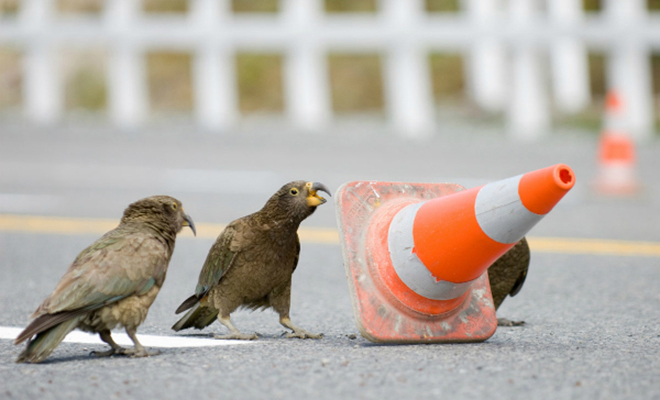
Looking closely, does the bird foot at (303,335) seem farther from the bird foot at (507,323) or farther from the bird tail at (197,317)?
the bird foot at (507,323)

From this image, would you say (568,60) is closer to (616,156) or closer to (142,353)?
(616,156)

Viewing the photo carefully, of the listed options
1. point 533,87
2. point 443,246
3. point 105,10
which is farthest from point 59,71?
point 443,246

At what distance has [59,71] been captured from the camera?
13.2 meters

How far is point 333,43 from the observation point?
1177cm

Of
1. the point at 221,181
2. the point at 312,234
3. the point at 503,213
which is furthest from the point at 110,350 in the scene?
the point at 221,181

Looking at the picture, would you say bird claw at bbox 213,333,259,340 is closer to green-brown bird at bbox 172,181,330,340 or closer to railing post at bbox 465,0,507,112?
green-brown bird at bbox 172,181,330,340

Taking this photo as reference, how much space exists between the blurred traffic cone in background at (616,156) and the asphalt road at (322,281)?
0.67 ft

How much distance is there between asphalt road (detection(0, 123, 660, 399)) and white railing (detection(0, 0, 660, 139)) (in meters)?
0.49

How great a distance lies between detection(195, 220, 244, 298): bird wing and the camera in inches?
155

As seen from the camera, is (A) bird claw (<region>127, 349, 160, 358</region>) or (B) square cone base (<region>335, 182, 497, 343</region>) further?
(B) square cone base (<region>335, 182, 497, 343</region>)

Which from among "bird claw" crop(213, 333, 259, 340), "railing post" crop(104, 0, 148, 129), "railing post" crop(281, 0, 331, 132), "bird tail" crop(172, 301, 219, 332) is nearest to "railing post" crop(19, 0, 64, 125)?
"railing post" crop(104, 0, 148, 129)

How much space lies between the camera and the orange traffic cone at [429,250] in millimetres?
3402

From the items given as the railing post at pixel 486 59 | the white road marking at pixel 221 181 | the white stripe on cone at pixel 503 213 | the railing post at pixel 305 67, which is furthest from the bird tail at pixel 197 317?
the railing post at pixel 486 59

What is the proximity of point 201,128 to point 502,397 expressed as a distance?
983cm
